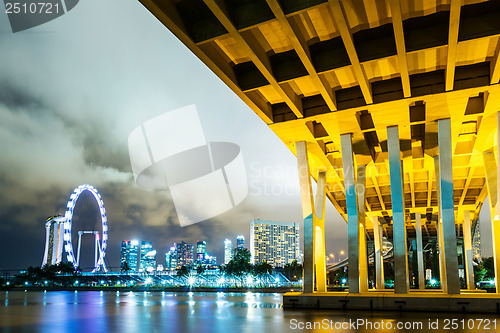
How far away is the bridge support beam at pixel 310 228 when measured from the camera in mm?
22625

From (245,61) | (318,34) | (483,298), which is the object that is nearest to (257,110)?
(245,61)

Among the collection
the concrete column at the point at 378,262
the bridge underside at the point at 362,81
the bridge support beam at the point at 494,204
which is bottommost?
the concrete column at the point at 378,262

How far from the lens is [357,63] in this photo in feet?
53.9

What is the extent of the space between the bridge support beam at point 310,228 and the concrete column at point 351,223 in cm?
201

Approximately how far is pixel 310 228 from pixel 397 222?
183 inches

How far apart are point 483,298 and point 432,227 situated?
51401mm

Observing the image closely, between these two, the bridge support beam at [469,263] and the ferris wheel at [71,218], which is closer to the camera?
the bridge support beam at [469,263]

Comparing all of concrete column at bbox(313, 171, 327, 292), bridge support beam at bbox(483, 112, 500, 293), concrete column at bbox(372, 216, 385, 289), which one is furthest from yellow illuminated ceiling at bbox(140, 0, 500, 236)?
concrete column at bbox(372, 216, 385, 289)

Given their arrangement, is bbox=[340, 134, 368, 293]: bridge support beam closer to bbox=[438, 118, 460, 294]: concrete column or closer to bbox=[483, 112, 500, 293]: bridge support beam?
bbox=[438, 118, 460, 294]: concrete column

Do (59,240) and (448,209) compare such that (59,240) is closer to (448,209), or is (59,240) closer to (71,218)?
(71,218)

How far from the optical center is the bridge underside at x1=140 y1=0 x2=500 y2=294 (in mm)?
14641

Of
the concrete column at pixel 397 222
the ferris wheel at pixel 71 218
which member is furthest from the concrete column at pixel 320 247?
the ferris wheel at pixel 71 218

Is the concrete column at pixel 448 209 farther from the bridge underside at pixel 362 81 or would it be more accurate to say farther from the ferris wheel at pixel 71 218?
the ferris wheel at pixel 71 218

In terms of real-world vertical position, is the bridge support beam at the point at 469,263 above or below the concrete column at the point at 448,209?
below
